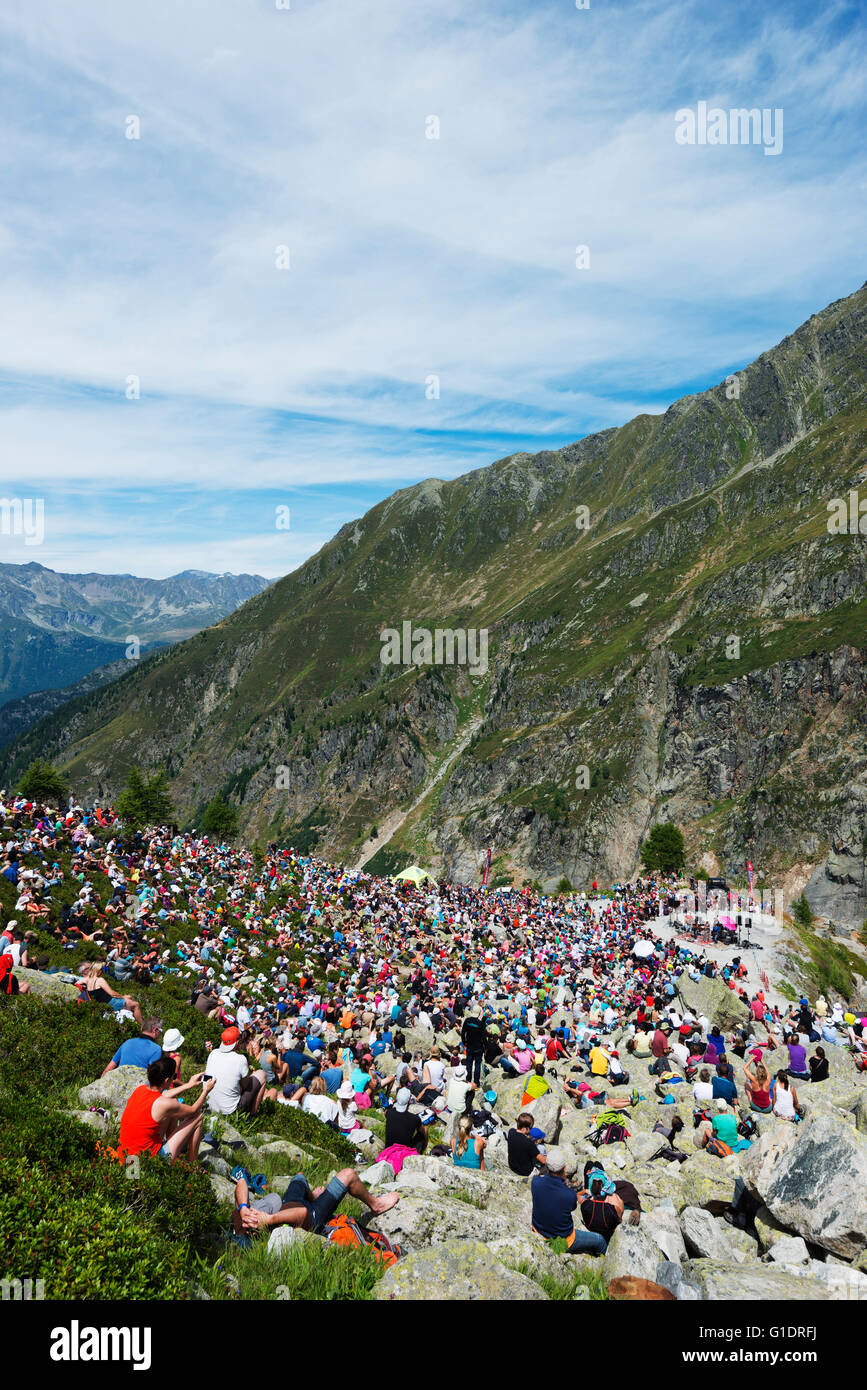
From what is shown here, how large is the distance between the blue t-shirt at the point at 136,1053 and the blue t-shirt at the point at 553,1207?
20.5ft

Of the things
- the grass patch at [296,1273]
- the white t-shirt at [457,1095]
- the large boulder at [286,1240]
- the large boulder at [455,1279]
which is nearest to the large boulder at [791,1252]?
the large boulder at [455,1279]

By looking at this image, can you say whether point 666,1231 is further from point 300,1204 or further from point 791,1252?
point 300,1204

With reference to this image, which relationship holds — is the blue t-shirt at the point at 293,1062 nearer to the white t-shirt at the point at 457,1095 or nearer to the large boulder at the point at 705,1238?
the white t-shirt at the point at 457,1095

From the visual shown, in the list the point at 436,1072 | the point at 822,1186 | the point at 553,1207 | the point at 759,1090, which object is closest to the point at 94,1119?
the point at 553,1207

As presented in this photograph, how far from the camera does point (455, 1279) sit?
6.43m

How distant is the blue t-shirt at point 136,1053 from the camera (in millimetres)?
10789

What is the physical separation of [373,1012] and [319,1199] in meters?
17.7

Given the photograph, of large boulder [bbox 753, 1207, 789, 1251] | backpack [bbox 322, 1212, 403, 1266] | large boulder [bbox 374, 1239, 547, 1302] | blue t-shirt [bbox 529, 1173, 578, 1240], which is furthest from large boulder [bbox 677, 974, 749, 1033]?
large boulder [bbox 374, 1239, 547, 1302]

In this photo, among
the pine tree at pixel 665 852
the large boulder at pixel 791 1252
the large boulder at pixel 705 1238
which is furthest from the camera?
the pine tree at pixel 665 852

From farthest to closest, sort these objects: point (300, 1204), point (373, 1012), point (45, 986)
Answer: point (373, 1012) < point (45, 986) < point (300, 1204)

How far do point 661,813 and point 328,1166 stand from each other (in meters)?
134

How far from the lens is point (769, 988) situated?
127ft

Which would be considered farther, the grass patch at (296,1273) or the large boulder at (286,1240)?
the large boulder at (286,1240)

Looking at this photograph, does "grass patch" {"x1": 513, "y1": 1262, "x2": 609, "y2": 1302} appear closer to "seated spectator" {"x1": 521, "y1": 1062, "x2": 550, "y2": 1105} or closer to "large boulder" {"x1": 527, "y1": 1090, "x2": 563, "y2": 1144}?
"large boulder" {"x1": 527, "y1": 1090, "x2": 563, "y2": 1144}
